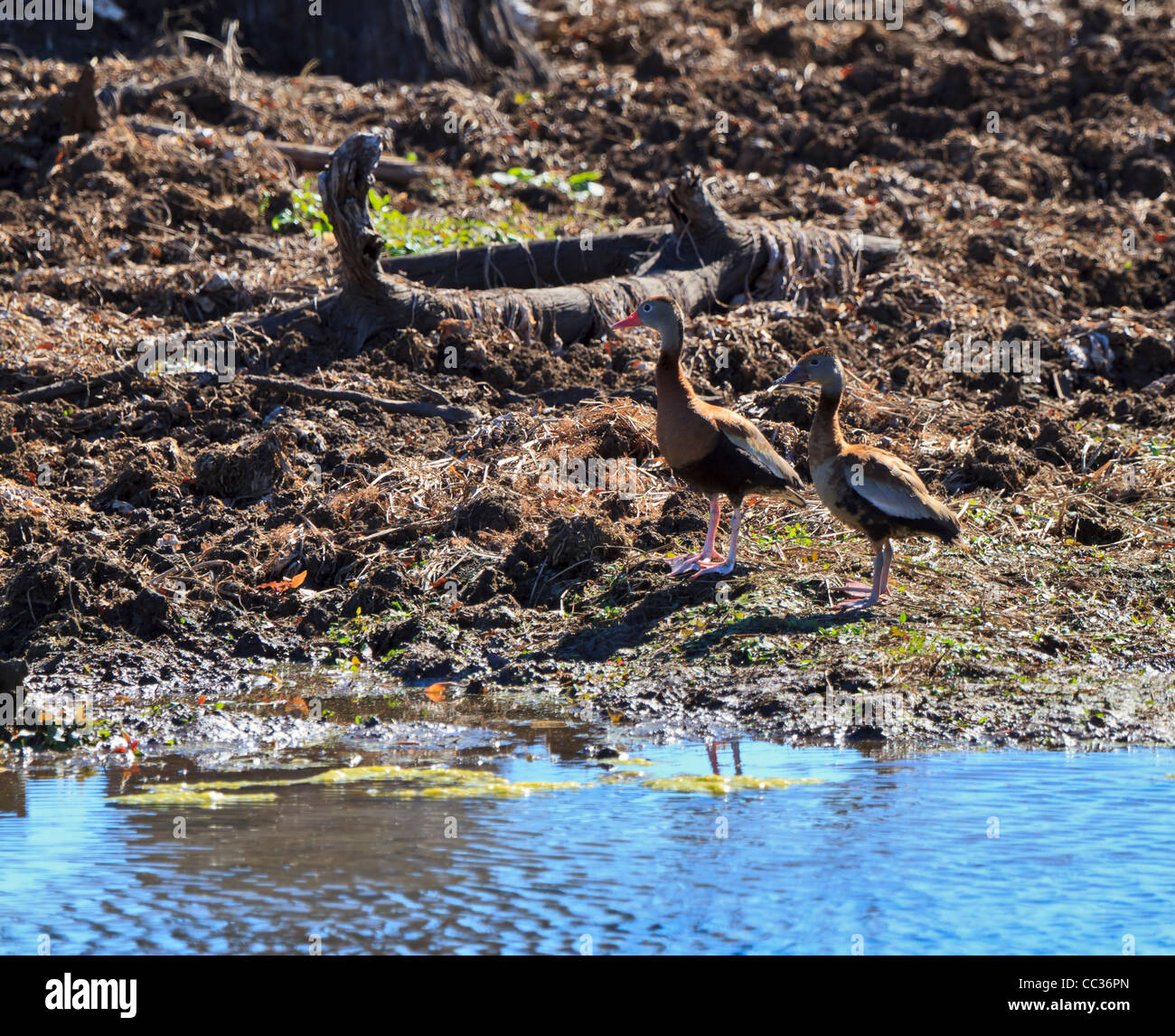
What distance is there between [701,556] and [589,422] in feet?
6.74

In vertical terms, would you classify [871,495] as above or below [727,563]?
above

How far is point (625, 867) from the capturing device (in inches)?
213

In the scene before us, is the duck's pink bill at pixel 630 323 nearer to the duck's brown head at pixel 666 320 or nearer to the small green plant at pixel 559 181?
the duck's brown head at pixel 666 320

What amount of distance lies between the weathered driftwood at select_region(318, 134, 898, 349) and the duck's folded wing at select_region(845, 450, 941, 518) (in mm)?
4605

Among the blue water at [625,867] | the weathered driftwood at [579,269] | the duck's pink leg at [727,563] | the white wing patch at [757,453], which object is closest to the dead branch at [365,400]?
the weathered driftwood at [579,269]

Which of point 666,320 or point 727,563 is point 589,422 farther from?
point 727,563

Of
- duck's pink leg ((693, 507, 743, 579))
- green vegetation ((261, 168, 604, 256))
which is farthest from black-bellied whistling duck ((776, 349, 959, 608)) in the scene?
green vegetation ((261, 168, 604, 256))

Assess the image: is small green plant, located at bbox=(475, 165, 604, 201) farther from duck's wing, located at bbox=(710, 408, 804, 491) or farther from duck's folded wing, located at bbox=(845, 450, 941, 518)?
duck's folded wing, located at bbox=(845, 450, 941, 518)

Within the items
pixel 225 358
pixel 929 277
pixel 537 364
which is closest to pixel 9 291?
pixel 225 358

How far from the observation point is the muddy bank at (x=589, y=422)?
7957mm

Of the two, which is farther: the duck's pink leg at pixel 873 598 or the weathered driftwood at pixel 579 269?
the weathered driftwood at pixel 579 269

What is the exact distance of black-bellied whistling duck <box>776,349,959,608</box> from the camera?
315 inches

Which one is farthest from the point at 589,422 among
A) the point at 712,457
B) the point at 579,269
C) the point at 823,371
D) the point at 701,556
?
the point at 579,269

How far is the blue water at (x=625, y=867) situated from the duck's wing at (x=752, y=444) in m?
2.45
